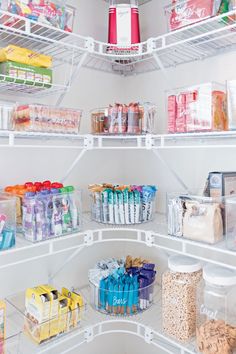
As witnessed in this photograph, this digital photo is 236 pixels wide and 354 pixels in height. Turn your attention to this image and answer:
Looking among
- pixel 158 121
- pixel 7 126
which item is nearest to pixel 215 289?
pixel 158 121

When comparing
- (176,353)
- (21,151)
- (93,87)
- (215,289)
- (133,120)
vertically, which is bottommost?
(176,353)

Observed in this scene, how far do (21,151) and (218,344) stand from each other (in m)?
1.17

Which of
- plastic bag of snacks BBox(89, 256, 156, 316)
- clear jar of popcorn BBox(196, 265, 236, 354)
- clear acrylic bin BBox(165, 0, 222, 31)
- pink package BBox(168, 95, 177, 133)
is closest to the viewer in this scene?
clear jar of popcorn BBox(196, 265, 236, 354)

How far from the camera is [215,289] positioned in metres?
1.24

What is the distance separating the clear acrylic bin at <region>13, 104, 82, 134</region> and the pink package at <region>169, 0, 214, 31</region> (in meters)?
0.56

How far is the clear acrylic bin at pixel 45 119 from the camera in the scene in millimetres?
1251

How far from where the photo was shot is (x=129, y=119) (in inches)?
58.3

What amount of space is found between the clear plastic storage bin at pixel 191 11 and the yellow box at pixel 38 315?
1.24m

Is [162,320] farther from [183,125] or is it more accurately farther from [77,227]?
[183,125]

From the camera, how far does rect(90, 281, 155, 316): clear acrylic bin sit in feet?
4.85

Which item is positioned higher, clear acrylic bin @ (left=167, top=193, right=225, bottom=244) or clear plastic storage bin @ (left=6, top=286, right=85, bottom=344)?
clear acrylic bin @ (left=167, top=193, right=225, bottom=244)

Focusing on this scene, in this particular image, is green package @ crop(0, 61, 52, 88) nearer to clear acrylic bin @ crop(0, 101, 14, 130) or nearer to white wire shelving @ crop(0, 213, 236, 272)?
clear acrylic bin @ crop(0, 101, 14, 130)

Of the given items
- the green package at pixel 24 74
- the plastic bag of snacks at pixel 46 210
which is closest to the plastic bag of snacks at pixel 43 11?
the green package at pixel 24 74

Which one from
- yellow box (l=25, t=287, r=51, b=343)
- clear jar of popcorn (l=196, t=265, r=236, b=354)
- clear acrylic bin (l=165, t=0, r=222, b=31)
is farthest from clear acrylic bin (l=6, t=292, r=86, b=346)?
clear acrylic bin (l=165, t=0, r=222, b=31)
